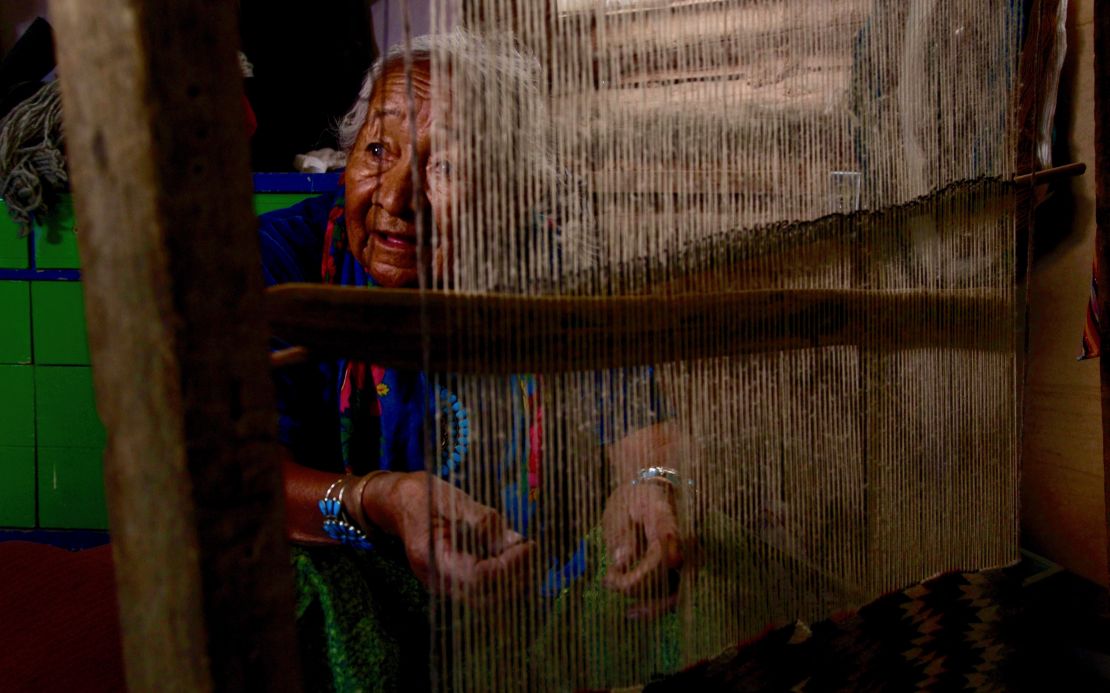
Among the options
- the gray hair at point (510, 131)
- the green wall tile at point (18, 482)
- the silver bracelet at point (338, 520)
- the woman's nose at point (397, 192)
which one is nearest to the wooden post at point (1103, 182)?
the gray hair at point (510, 131)

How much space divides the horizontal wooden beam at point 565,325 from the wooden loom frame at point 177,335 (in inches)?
3.2

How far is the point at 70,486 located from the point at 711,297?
2585 mm

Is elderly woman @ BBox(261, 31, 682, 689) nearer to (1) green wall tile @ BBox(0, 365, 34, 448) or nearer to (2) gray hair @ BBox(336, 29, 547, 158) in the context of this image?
(2) gray hair @ BBox(336, 29, 547, 158)

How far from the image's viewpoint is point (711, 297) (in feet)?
2.69

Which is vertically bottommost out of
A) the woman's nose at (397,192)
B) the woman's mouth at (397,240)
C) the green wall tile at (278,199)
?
the woman's mouth at (397,240)

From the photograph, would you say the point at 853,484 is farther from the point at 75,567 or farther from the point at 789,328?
the point at 75,567

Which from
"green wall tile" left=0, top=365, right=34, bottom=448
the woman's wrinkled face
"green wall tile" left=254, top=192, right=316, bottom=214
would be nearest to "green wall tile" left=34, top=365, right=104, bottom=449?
"green wall tile" left=0, top=365, right=34, bottom=448

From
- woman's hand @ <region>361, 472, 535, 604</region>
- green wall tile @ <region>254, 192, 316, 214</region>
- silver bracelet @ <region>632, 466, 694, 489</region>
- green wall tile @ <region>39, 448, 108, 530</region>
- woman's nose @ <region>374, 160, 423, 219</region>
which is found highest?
green wall tile @ <region>254, 192, 316, 214</region>

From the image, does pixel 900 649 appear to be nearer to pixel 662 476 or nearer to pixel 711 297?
pixel 662 476

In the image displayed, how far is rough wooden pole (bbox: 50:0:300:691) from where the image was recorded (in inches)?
19.5

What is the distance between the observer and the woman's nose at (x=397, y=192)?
1.28 metres

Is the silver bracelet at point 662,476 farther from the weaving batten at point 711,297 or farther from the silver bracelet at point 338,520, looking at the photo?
the silver bracelet at point 338,520

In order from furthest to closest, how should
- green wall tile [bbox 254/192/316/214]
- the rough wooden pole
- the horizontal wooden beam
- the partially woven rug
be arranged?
1. green wall tile [bbox 254/192/316/214]
2. the partially woven rug
3. the horizontal wooden beam
4. the rough wooden pole

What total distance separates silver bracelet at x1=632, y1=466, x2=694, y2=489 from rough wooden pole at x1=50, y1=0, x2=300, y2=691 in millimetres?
424
